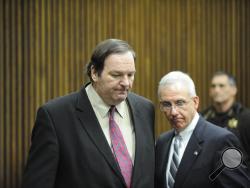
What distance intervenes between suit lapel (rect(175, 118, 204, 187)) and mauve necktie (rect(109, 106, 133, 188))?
0.93 ft

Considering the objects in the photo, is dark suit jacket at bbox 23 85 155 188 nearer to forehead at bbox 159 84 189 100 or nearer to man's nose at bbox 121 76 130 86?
man's nose at bbox 121 76 130 86

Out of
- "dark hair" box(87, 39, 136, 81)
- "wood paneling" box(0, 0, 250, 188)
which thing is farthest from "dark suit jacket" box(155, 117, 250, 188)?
"wood paneling" box(0, 0, 250, 188)

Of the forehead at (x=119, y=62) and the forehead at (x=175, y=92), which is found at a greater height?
the forehead at (x=119, y=62)

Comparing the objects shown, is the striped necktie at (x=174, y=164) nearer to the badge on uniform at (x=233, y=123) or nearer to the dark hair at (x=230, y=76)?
the badge on uniform at (x=233, y=123)

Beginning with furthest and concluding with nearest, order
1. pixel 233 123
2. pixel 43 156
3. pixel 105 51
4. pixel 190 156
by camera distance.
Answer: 1. pixel 233 123
2. pixel 190 156
3. pixel 105 51
4. pixel 43 156

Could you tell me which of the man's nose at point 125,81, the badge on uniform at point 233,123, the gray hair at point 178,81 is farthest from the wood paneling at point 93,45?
the man's nose at point 125,81

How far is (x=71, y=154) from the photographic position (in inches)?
113

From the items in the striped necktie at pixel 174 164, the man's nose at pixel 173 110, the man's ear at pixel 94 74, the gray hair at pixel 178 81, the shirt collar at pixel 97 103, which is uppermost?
the man's ear at pixel 94 74

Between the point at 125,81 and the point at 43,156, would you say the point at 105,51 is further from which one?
the point at 43,156

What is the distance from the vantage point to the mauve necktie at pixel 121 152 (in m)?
2.95

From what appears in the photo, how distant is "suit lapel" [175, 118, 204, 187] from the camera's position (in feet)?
9.97

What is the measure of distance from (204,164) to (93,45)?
10.8ft

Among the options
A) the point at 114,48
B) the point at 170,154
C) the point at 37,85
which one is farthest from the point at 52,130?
the point at 37,85

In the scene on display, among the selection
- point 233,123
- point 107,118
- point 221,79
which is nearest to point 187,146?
point 107,118
